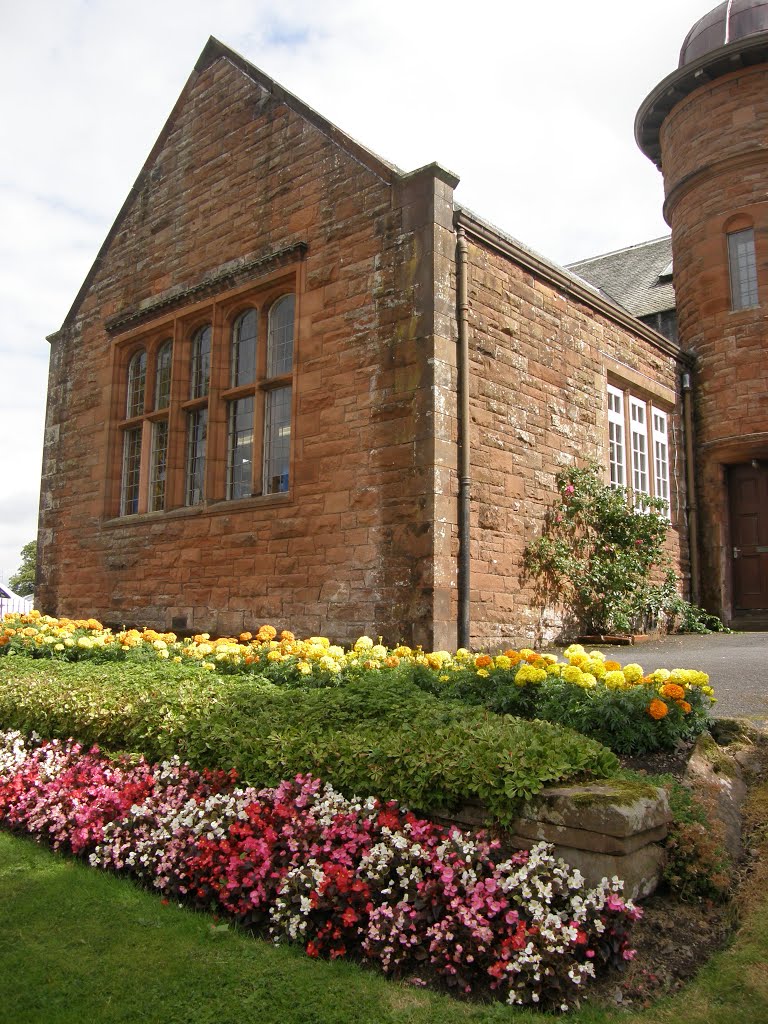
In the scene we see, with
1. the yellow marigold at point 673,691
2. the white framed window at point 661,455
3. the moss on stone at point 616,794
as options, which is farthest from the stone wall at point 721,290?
the moss on stone at point 616,794

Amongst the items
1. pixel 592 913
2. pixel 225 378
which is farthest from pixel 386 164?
pixel 592 913

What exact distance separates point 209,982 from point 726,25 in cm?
1757

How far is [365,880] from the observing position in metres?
3.73

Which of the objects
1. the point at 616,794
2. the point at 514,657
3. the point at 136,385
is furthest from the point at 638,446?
the point at 616,794

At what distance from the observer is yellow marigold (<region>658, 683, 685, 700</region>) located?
15.4 ft

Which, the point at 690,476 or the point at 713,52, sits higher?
the point at 713,52

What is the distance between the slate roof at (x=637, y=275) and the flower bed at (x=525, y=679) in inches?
555

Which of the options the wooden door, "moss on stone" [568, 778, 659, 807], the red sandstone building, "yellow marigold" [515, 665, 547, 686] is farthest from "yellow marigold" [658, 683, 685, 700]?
the wooden door

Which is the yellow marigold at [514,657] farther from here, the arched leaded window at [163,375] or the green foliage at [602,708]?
the arched leaded window at [163,375]

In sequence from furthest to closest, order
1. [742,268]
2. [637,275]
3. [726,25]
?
[637,275] < [726,25] < [742,268]

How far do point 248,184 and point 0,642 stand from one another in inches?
288

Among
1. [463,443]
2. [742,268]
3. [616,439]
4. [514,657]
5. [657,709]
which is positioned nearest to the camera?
[657,709]

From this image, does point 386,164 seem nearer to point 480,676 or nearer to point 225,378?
point 225,378

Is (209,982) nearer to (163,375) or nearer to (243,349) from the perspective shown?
(243,349)
